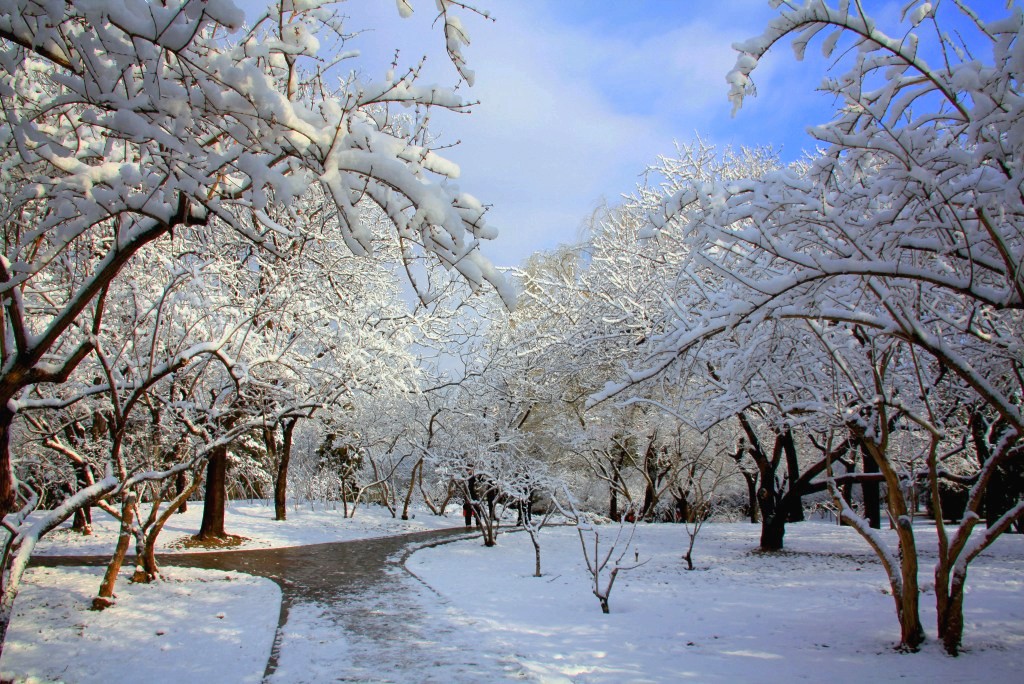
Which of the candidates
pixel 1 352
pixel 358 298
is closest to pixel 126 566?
pixel 358 298

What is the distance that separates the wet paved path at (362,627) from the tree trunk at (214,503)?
6.93 feet

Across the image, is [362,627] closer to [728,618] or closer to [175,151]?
[728,618]

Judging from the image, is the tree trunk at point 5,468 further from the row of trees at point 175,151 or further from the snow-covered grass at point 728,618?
the snow-covered grass at point 728,618

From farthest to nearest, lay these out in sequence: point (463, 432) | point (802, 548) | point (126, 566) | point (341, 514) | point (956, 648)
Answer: point (341, 514) → point (463, 432) → point (802, 548) → point (126, 566) → point (956, 648)

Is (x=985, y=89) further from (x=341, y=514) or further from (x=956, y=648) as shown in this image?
(x=341, y=514)

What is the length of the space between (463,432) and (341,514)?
23.0 ft

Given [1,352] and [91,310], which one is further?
[91,310]

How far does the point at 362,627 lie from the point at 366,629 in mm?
120

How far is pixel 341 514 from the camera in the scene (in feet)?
78.3

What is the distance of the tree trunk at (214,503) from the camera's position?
15.1 meters

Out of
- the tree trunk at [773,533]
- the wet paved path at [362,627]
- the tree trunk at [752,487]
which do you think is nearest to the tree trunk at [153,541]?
the wet paved path at [362,627]

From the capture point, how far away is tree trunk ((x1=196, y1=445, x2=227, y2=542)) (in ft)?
49.6

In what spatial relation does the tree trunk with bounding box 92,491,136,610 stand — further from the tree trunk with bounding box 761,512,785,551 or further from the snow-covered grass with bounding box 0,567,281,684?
the tree trunk with bounding box 761,512,785,551

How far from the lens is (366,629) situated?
710 cm
